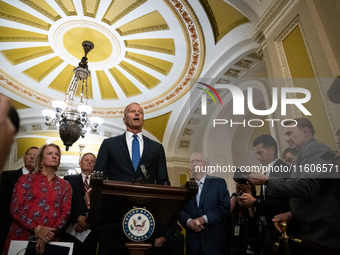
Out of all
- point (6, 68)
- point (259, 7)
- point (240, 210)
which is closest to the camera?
point (240, 210)

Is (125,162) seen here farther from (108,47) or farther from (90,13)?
(108,47)

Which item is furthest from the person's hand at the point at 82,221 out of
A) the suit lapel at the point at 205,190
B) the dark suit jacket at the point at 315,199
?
the dark suit jacket at the point at 315,199

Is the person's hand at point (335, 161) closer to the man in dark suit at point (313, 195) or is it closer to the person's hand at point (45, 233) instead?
the man in dark suit at point (313, 195)

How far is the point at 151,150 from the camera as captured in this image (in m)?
1.74

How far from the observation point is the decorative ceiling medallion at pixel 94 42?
6008 millimetres

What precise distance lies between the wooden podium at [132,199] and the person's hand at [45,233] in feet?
2.62

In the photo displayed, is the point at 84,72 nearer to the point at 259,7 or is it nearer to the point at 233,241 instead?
the point at 259,7

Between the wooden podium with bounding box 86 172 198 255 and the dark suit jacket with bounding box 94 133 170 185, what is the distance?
0.25 m

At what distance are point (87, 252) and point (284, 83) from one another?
9.65 feet

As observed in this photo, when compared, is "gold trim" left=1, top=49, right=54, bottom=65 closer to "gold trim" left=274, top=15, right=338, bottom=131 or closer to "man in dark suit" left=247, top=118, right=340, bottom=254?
"gold trim" left=274, top=15, right=338, bottom=131

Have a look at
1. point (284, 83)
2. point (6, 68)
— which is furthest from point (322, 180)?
point (6, 68)

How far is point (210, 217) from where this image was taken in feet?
7.29

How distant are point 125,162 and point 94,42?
562 centimetres

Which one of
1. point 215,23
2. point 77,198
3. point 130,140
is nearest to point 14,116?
point 130,140
